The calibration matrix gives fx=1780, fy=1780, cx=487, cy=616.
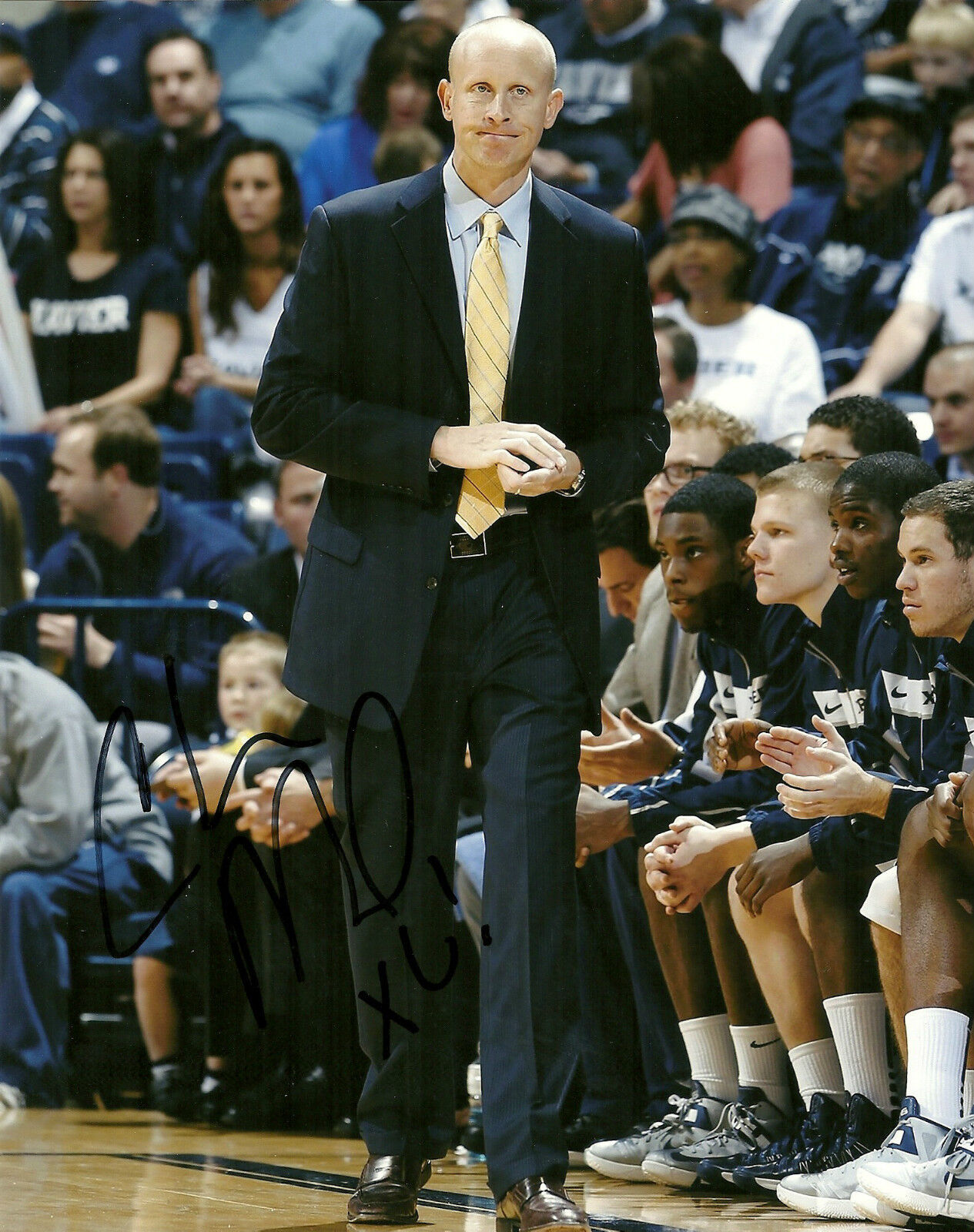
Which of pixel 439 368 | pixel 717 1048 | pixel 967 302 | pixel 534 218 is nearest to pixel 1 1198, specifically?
pixel 717 1048

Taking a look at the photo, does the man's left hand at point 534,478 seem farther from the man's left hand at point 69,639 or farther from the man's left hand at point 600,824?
the man's left hand at point 69,639

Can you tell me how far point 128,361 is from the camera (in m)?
6.34

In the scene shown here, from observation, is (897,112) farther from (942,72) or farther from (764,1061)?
(764,1061)

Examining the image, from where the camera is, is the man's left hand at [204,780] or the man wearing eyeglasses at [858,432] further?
the man's left hand at [204,780]

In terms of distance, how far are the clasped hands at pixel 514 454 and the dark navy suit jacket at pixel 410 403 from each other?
0.13ft

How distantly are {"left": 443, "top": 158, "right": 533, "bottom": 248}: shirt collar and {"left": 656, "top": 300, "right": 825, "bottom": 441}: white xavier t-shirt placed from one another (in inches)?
93.2

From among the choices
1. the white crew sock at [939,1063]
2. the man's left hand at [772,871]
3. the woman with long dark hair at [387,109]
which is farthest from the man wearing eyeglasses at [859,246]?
the white crew sock at [939,1063]

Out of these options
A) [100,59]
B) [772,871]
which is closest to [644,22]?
[100,59]

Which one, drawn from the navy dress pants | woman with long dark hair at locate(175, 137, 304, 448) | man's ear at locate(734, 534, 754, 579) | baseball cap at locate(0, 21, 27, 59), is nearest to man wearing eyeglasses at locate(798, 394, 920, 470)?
man's ear at locate(734, 534, 754, 579)

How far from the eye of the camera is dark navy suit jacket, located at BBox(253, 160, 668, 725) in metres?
2.73

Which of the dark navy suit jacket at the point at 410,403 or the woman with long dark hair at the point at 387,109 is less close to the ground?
the woman with long dark hair at the point at 387,109

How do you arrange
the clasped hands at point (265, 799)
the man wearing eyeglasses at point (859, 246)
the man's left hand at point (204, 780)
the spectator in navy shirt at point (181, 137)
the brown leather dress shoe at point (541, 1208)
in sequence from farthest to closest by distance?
the spectator in navy shirt at point (181, 137) < the man wearing eyeglasses at point (859, 246) < the man's left hand at point (204, 780) < the clasped hands at point (265, 799) < the brown leather dress shoe at point (541, 1208)

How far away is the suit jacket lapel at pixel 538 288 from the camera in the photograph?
9.12 feet

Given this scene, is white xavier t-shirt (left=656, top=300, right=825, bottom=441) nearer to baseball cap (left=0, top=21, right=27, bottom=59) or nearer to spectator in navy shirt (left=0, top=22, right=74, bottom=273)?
spectator in navy shirt (left=0, top=22, right=74, bottom=273)
